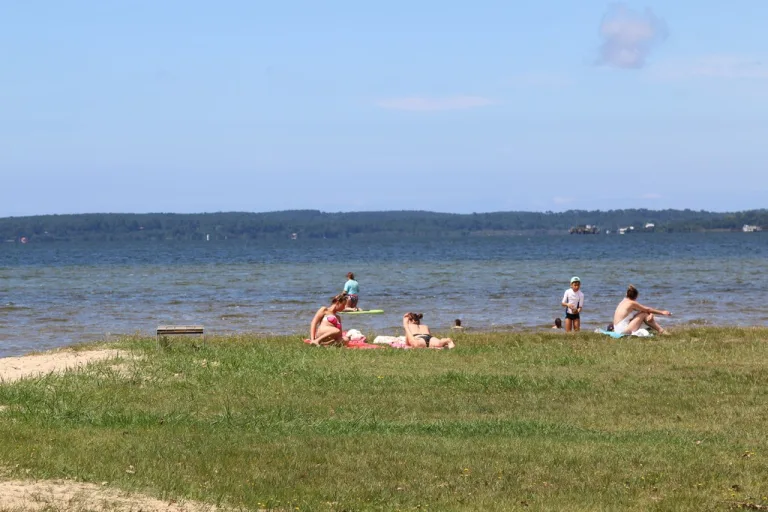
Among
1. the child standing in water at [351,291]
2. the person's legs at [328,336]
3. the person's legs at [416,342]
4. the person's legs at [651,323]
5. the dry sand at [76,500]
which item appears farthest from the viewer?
the child standing in water at [351,291]

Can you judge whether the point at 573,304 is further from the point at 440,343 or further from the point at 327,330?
the point at 327,330

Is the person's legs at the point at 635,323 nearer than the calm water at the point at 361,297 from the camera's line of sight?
Yes

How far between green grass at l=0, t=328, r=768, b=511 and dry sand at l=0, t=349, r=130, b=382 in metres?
0.56

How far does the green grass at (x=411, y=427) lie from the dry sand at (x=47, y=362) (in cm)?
56

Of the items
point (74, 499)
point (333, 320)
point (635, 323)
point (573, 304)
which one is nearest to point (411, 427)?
point (74, 499)

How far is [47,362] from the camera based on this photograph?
19.0 meters

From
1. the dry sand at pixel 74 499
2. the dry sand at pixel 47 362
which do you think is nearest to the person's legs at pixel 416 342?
the dry sand at pixel 47 362

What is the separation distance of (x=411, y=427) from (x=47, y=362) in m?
8.60

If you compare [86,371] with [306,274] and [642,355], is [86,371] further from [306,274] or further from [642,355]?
[306,274]

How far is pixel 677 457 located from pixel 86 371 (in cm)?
988

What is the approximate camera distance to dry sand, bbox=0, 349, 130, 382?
58.1 feet

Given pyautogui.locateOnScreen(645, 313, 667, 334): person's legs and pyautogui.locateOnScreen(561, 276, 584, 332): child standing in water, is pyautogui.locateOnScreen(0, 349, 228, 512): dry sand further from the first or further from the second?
pyautogui.locateOnScreen(561, 276, 584, 332): child standing in water

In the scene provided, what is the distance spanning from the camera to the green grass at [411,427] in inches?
385

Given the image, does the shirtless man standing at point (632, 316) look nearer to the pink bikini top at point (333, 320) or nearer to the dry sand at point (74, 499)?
the pink bikini top at point (333, 320)
